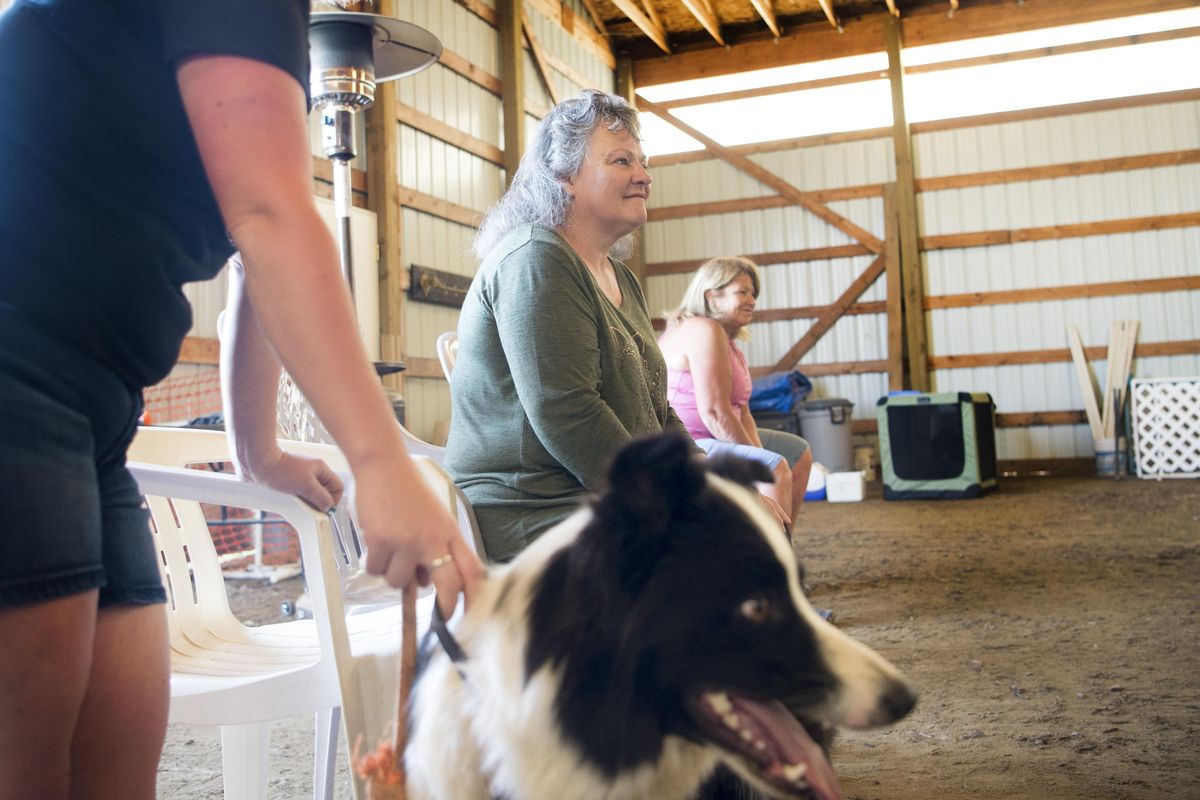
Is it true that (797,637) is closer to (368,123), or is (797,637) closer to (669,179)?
(368,123)

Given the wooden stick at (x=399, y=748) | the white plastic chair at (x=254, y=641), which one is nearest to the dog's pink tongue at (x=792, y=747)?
the wooden stick at (x=399, y=748)

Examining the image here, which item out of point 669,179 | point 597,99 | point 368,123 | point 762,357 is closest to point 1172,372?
point 762,357

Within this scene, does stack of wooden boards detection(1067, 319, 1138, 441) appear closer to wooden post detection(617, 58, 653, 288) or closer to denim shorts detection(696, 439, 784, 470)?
wooden post detection(617, 58, 653, 288)

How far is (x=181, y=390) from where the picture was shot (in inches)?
225

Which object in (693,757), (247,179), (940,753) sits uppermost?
(247,179)

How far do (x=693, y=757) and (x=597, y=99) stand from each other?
→ 1546 mm

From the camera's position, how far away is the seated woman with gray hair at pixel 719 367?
335 cm

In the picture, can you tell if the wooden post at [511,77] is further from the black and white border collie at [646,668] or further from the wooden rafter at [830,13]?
the black and white border collie at [646,668]

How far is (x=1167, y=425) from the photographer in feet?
30.9

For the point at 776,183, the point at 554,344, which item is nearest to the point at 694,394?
the point at 554,344

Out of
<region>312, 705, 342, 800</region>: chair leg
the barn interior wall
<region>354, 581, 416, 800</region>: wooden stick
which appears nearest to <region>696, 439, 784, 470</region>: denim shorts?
<region>312, 705, 342, 800</region>: chair leg

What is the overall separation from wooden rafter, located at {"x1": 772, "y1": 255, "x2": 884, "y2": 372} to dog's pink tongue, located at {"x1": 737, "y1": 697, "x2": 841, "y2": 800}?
10150 mm

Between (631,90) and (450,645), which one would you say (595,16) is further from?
(450,645)

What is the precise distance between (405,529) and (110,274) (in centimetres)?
30
